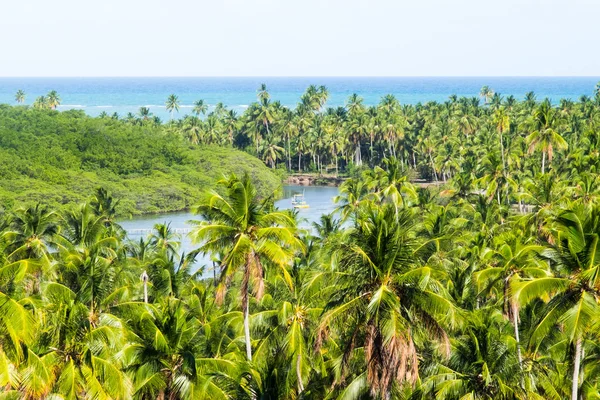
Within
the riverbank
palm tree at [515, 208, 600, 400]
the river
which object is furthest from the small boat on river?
palm tree at [515, 208, 600, 400]

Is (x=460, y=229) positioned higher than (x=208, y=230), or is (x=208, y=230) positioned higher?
(x=208, y=230)

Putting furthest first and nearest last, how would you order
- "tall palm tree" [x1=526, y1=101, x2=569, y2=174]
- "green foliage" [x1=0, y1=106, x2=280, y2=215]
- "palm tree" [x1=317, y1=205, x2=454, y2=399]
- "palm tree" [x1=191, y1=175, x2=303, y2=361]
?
"green foliage" [x1=0, y1=106, x2=280, y2=215]
"tall palm tree" [x1=526, y1=101, x2=569, y2=174]
"palm tree" [x1=191, y1=175, x2=303, y2=361]
"palm tree" [x1=317, y1=205, x2=454, y2=399]

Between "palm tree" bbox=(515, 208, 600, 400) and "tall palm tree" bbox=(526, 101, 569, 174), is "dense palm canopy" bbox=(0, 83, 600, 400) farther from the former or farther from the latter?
"tall palm tree" bbox=(526, 101, 569, 174)

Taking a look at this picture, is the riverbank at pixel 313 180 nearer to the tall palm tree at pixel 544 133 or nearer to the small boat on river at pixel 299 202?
the small boat on river at pixel 299 202

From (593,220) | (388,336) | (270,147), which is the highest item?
(593,220)

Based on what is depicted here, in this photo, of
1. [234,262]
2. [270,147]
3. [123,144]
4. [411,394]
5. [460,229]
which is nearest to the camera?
[411,394]

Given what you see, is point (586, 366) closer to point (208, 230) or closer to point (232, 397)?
point (232, 397)

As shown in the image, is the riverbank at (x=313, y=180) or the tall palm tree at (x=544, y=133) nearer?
the tall palm tree at (x=544, y=133)

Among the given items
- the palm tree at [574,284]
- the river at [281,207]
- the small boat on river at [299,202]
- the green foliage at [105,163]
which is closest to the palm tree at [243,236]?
the palm tree at [574,284]

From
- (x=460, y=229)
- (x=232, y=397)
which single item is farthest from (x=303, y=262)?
(x=232, y=397)
